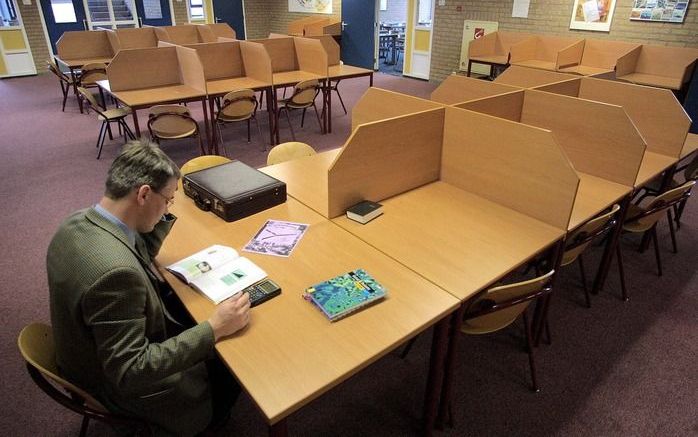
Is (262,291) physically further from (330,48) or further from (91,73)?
(91,73)

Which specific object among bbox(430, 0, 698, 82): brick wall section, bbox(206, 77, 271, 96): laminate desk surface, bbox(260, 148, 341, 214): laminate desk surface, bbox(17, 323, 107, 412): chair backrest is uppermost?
bbox(430, 0, 698, 82): brick wall section

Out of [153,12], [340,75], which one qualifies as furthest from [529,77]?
[153,12]

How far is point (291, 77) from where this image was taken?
16.5ft

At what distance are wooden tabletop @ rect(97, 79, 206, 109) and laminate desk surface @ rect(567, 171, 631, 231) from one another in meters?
3.41

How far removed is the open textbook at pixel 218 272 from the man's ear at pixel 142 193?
349 mm

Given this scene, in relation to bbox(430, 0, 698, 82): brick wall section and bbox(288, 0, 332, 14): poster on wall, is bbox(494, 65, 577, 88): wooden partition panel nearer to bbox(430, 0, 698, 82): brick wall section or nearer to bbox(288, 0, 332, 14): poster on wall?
bbox(430, 0, 698, 82): brick wall section

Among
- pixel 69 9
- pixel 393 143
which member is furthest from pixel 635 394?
pixel 69 9

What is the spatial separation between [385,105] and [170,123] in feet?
7.63

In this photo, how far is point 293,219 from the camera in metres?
1.86

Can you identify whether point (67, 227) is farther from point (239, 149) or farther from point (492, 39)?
point (492, 39)

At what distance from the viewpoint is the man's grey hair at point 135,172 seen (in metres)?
1.15

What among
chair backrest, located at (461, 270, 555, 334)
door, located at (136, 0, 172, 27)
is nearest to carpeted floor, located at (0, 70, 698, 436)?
chair backrest, located at (461, 270, 555, 334)

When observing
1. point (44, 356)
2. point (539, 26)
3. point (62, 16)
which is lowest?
point (44, 356)

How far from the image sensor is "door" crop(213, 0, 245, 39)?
31.5 feet
